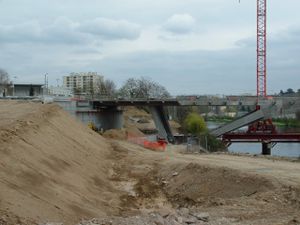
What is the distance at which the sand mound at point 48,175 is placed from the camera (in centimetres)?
1596

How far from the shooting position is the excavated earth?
624 inches

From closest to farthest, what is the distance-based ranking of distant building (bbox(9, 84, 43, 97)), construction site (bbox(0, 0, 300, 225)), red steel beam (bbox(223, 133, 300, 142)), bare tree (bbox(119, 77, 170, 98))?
construction site (bbox(0, 0, 300, 225))
red steel beam (bbox(223, 133, 300, 142))
distant building (bbox(9, 84, 43, 97))
bare tree (bbox(119, 77, 170, 98))

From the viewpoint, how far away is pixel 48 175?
2184cm

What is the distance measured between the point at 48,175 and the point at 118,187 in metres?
6.55

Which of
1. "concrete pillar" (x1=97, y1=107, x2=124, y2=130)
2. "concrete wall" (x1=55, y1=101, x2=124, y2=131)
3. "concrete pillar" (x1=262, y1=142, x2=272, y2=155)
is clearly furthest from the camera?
"concrete pillar" (x1=97, y1=107, x2=124, y2=130)

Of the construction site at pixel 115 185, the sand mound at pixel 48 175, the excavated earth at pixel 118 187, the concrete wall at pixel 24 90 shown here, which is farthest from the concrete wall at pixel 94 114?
the excavated earth at pixel 118 187

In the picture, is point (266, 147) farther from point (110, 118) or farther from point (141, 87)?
point (141, 87)

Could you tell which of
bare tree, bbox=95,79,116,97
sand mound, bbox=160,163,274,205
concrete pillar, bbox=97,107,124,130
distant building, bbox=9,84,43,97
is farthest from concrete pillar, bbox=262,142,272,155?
bare tree, bbox=95,79,116,97

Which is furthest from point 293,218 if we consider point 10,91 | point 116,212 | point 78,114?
point 10,91

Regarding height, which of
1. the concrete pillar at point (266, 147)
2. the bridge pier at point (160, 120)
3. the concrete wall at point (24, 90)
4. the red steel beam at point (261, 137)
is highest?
the concrete wall at point (24, 90)

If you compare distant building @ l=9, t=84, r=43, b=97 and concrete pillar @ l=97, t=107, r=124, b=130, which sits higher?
distant building @ l=9, t=84, r=43, b=97

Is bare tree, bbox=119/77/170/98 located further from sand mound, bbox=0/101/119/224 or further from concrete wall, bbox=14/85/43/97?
sand mound, bbox=0/101/119/224

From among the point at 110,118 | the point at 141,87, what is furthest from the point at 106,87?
the point at 110,118

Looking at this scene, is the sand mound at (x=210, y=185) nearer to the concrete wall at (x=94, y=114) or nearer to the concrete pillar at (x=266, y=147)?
the concrete wall at (x=94, y=114)
